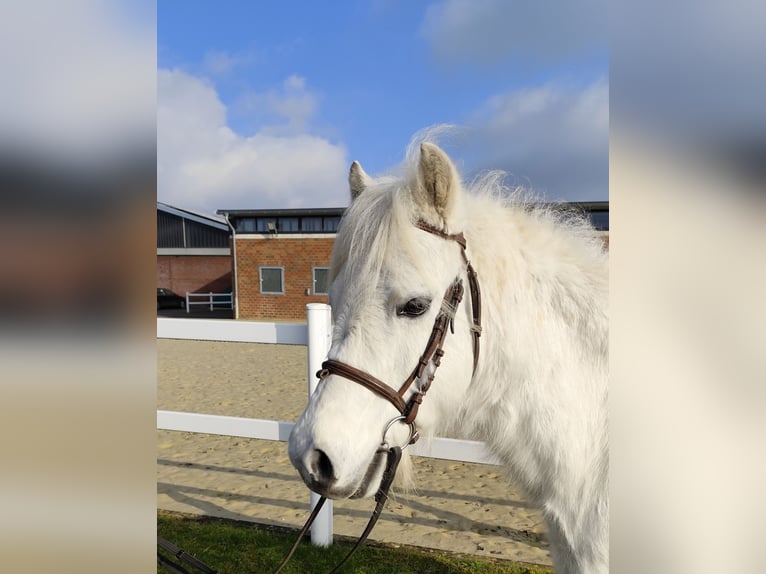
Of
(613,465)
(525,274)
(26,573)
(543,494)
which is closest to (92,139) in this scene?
(26,573)

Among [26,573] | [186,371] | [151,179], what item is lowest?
[186,371]

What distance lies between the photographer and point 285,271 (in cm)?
2189

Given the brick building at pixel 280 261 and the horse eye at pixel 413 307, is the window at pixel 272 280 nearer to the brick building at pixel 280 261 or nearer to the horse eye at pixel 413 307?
the brick building at pixel 280 261

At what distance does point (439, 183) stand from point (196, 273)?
1216 inches

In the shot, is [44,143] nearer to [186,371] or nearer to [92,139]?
[92,139]

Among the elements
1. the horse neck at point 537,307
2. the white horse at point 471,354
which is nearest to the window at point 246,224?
the white horse at point 471,354

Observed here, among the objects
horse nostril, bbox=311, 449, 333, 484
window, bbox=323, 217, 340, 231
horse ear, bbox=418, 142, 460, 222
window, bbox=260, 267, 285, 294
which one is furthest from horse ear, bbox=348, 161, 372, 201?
window, bbox=323, 217, 340, 231

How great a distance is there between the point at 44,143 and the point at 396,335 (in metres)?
1.15

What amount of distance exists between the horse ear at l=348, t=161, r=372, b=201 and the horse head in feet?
1.18

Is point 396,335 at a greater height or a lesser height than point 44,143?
lesser

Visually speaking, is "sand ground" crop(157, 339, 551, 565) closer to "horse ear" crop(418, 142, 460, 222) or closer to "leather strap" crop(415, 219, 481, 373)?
"leather strap" crop(415, 219, 481, 373)

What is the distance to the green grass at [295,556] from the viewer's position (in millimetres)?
3260

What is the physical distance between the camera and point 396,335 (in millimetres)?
1616

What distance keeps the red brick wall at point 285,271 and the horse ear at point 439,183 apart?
1933cm
